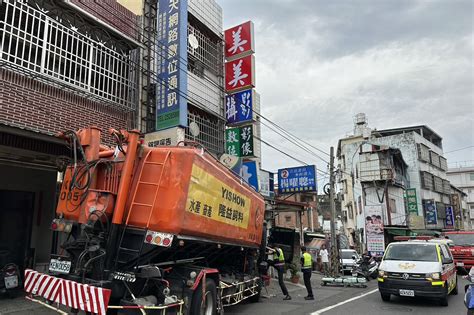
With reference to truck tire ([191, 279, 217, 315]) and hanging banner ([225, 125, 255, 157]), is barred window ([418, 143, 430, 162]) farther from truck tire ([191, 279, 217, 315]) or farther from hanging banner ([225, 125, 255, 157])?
truck tire ([191, 279, 217, 315])

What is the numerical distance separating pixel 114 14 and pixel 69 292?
30.2 feet

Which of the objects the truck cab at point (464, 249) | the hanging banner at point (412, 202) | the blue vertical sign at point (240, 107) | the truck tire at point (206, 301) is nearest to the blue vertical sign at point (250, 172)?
the blue vertical sign at point (240, 107)

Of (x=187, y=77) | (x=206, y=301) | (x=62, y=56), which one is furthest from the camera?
(x=187, y=77)

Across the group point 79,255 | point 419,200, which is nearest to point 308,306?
point 79,255

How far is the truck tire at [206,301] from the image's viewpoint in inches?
254

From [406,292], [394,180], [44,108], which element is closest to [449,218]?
[394,180]

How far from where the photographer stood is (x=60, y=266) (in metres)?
5.83

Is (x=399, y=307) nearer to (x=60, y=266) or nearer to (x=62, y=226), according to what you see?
(x=60, y=266)

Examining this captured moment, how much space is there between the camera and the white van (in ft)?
32.2

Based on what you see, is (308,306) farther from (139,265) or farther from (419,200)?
(419,200)

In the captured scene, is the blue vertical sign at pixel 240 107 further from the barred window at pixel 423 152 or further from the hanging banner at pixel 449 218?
the hanging banner at pixel 449 218

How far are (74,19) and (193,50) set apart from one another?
17.1 feet

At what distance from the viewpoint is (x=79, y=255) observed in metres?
5.75

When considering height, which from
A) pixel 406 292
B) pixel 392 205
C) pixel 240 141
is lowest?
pixel 406 292
